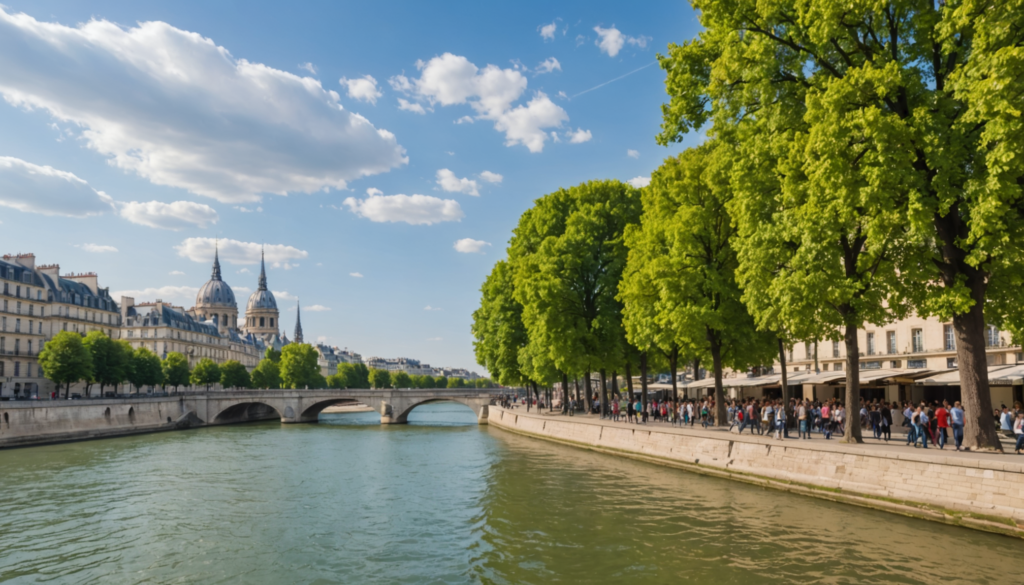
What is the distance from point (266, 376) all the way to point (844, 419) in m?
113

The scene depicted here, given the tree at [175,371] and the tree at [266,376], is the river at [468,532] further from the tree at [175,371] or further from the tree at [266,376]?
the tree at [266,376]

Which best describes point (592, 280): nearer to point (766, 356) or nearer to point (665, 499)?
point (766, 356)

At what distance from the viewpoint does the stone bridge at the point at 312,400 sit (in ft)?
253

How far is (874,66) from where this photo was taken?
18.8 metres

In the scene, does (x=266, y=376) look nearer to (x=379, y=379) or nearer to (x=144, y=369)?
(x=144, y=369)

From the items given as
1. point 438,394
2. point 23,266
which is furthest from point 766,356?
point 23,266

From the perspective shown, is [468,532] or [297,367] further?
[297,367]

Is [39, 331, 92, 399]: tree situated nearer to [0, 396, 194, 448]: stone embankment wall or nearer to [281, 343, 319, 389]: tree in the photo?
[0, 396, 194, 448]: stone embankment wall

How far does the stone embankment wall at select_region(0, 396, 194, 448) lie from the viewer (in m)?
48.5

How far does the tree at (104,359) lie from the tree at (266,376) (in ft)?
160

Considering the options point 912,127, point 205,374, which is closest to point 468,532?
point 912,127

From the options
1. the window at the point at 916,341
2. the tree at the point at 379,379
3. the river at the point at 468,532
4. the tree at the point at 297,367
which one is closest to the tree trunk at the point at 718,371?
the river at the point at 468,532

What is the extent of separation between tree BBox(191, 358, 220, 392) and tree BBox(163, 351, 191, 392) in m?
4.31

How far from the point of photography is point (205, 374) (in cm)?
10281
